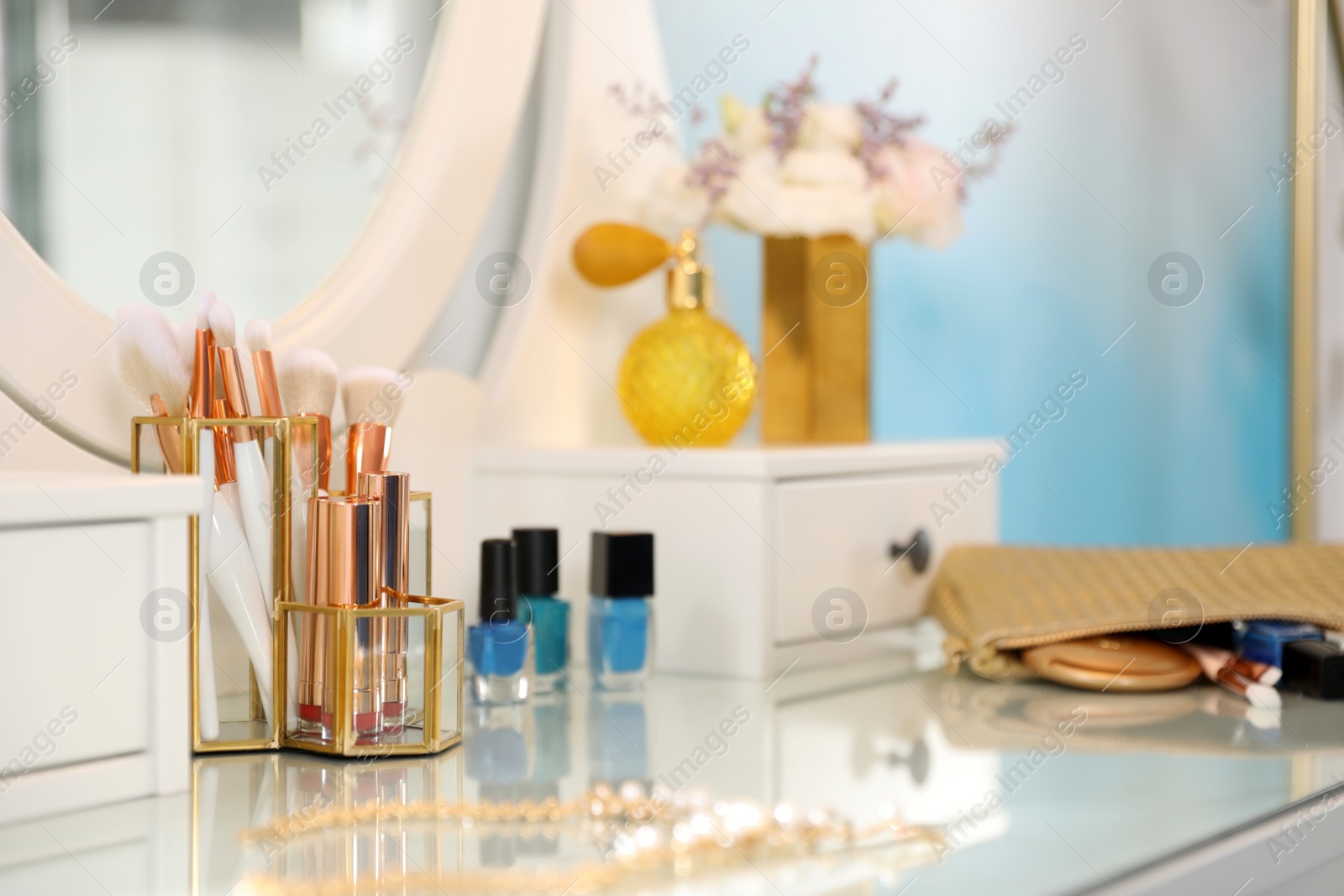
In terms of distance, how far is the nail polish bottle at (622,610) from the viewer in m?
0.77

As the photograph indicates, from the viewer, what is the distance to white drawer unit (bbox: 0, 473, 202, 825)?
517 mm

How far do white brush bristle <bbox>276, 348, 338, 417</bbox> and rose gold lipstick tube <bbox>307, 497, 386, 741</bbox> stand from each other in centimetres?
9

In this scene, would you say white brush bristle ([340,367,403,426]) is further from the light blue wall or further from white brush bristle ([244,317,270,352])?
the light blue wall

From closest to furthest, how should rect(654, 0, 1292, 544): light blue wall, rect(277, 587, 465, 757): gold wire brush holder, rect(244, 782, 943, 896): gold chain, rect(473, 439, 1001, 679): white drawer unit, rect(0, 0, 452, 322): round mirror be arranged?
rect(244, 782, 943, 896): gold chain
rect(277, 587, 465, 757): gold wire brush holder
rect(0, 0, 452, 322): round mirror
rect(473, 439, 1001, 679): white drawer unit
rect(654, 0, 1292, 544): light blue wall

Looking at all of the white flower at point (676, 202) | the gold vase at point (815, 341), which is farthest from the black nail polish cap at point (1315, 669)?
the white flower at point (676, 202)

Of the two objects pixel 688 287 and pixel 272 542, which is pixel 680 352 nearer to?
pixel 688 287

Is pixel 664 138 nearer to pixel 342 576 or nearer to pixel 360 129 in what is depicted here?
pixel 360 129

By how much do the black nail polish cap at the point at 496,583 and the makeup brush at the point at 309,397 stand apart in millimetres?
106

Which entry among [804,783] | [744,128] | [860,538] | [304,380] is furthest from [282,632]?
[744,128]

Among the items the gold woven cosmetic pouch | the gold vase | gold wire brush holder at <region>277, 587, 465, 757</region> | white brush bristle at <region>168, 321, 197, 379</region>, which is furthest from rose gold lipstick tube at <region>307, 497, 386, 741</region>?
the gold vase

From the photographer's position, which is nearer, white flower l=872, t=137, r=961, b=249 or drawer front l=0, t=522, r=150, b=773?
drawer front l=0, t=522, r=150, b=773

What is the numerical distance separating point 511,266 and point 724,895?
2.13ft

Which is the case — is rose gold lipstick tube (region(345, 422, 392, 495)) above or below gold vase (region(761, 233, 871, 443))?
below

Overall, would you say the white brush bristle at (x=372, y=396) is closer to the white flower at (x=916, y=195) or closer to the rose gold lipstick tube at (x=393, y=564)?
the rose gold lipstick tube at (x=393, y=564)
